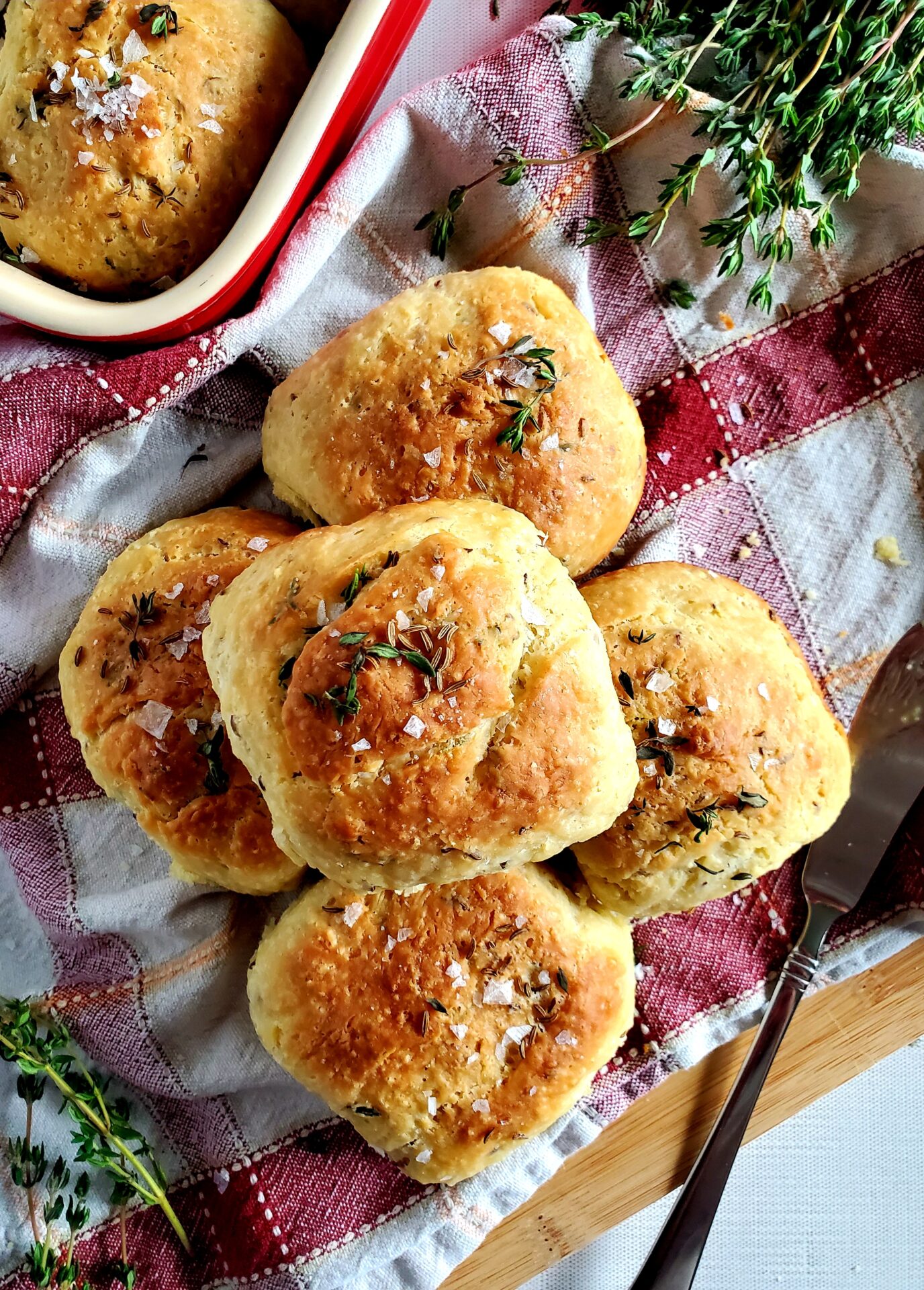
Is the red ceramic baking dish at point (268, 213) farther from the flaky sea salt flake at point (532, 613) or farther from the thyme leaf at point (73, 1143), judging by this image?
the thyme leaf at point (73, 1143)

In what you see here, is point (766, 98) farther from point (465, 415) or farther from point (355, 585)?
point (355, 585)

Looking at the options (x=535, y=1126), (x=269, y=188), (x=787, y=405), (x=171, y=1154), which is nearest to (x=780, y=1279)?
(x=535, y=1126)

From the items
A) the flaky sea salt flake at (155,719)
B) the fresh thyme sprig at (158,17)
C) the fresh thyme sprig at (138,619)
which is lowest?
the flaky sea salt flake at (155,719)

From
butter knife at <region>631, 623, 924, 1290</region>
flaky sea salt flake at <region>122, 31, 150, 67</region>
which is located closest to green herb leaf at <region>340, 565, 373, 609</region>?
flaky sea salt flake at <region>122, 31, 150, 67</region>

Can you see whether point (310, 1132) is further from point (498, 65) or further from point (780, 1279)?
point (498, 65)

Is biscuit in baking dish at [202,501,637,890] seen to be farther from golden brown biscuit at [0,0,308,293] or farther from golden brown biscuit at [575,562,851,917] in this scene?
golden brown biscuit at [0,0,308,293]

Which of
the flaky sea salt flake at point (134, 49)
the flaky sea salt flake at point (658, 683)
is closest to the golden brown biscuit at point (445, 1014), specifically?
the flaky sea salt flake at point (658, 683)
